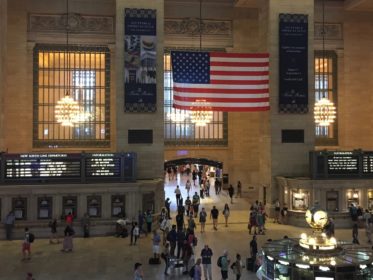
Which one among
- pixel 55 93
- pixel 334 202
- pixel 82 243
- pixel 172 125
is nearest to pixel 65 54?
pixel 55 93

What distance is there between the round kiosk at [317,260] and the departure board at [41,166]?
13.6 meters

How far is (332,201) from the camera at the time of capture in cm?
2259

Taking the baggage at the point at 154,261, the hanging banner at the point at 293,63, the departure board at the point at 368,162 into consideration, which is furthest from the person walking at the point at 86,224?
the departure board at the point at 368,162

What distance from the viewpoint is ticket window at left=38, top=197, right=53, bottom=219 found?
66.0 feet

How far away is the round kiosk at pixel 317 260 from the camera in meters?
7.40

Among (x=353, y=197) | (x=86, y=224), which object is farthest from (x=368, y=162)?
(x=86, y=224)

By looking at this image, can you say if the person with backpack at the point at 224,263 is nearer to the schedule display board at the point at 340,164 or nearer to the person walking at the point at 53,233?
the person walking at the point at 53,233

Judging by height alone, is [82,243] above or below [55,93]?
below

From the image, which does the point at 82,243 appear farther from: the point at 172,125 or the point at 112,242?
the point at 172,125

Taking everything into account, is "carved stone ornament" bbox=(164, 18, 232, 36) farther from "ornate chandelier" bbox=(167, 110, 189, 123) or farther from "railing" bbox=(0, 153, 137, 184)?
"railing" bbox=(0, 153, 137, 184)

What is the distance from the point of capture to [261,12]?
85.4ft

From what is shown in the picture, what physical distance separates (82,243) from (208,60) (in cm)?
980

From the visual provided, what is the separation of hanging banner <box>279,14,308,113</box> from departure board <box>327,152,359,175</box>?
9.94 ft

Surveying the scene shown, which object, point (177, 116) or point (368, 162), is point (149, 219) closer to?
point (368, 162)
